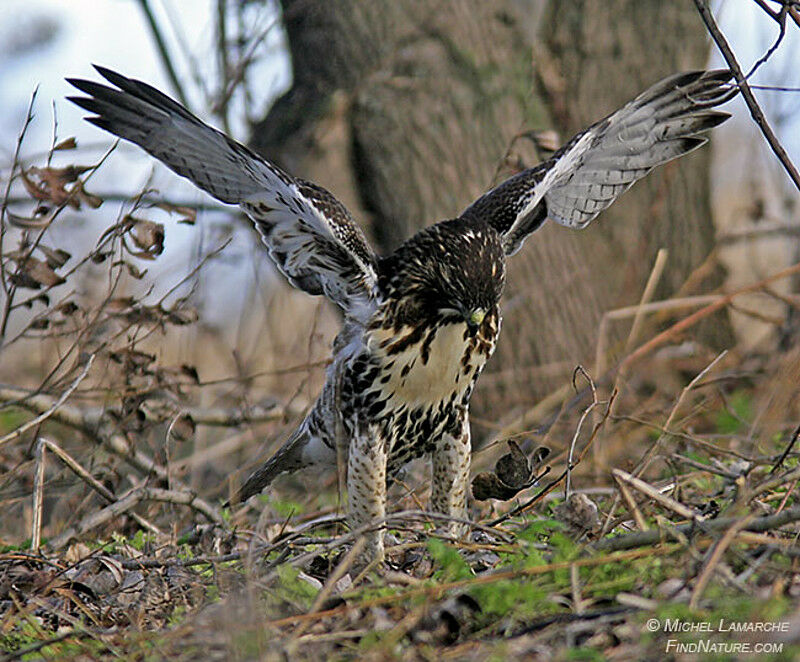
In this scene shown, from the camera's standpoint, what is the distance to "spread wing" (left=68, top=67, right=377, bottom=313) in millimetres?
3814

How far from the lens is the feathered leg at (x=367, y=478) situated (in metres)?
4.07

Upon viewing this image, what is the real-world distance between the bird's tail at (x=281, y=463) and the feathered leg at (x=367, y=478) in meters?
0.60

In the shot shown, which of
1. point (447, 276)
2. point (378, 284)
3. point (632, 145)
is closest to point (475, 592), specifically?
point (447, 276)

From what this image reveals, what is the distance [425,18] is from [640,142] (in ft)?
9.97

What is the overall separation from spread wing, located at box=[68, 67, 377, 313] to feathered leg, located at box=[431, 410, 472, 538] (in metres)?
0.73

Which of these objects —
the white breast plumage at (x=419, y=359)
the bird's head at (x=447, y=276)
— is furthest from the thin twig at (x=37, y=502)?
the bird's head at (x=447, y=276)

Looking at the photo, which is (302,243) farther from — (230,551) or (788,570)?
(788,570)

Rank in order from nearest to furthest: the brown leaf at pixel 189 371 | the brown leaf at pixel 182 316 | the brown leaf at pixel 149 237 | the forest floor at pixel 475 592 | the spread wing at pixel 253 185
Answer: the forest floor at pixel 475 592 → the spread wing at pixel 253 185 → the brown leaf at pixel 149 237 → the brown leaf at pixel 182 316 → the brown leaf at pixel 189 371

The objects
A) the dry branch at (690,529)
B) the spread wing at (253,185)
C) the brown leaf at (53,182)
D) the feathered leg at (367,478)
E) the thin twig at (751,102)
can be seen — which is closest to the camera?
the dry branch at (690,529)

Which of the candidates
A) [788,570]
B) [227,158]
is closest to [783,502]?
[788,570]

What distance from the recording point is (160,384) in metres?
4.80

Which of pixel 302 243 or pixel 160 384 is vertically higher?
pixel 302 243

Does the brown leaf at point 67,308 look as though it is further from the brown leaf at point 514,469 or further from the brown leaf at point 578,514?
the brown leaf at point 578,514

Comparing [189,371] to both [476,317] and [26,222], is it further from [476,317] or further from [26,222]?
[476,317]
